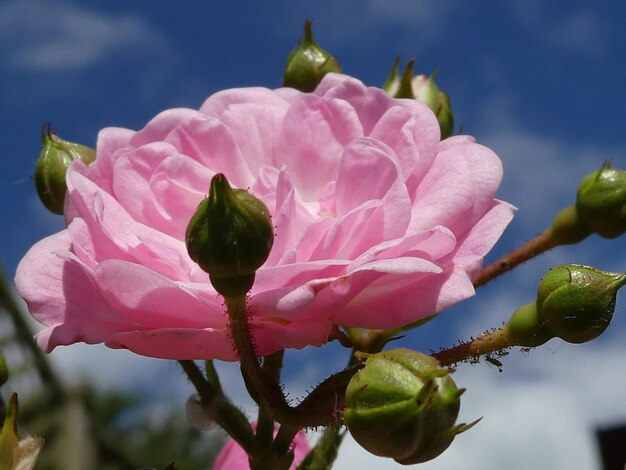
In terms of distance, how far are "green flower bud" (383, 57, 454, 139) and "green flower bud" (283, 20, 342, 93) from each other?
7 centimetres

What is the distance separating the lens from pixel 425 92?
1.09 metres

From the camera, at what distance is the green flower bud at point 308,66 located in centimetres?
111

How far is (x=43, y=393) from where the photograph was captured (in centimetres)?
267

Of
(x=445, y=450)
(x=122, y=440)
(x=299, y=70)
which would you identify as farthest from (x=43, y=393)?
(x=445, y=450)

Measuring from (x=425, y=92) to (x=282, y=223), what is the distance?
15.3 inches

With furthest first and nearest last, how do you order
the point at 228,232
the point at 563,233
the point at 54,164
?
1. the point at 563,233
2. the point at 54,164
3. the point at 228,232

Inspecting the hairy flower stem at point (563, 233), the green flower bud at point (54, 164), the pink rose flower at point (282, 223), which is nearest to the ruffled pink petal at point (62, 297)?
the pink rose flower at point (282, 223)

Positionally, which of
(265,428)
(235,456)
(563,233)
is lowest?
(235,456)

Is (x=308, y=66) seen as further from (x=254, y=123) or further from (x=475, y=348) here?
(x=475, y=348)

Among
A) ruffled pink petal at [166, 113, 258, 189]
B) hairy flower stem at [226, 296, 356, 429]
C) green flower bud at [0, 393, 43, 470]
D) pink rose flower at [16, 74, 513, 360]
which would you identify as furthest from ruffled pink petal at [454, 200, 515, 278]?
green flower bud at [0, 393, 43, 470]

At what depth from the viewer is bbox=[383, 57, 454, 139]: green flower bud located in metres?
1.07

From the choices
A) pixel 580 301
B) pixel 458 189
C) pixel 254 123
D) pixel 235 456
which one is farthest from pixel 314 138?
pixel 235 456

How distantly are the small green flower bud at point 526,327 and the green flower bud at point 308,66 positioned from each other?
0.40 metres

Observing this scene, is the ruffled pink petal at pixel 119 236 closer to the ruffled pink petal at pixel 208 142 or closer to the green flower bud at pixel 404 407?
the ruffled pink petal at pixel 208 142
